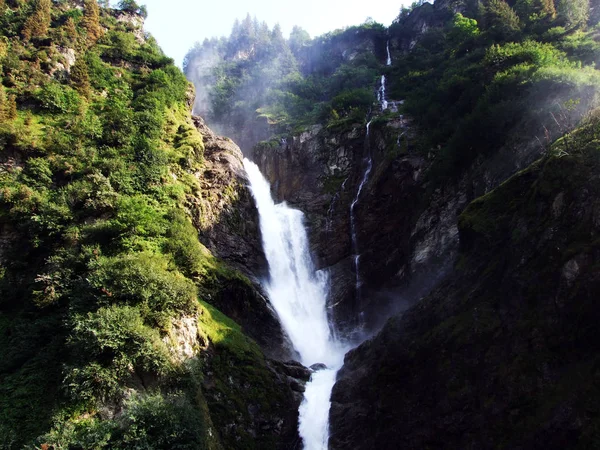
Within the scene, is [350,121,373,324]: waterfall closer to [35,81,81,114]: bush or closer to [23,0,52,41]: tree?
[35,81,81,114]: bush

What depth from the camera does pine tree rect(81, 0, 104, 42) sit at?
38278mm

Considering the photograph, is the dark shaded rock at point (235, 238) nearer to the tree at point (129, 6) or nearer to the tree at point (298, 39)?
the tree at point (129, 6)

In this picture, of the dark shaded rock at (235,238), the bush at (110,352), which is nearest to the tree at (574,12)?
the dark shaded rock at (235,238)

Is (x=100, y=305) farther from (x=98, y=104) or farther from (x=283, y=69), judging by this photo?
(x=283, y=69)

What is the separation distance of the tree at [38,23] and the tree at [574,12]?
43560mm

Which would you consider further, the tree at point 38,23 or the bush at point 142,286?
the tree at point 38,23

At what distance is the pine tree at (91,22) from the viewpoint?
1507 inches

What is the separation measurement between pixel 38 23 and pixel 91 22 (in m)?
6.04

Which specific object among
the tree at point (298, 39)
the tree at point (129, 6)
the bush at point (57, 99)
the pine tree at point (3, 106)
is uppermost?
the tree at point (298, 39)

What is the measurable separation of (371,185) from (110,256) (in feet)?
67.2

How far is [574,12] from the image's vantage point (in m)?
33.9

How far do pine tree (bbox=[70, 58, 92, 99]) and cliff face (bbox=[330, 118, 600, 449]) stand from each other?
1086 inches

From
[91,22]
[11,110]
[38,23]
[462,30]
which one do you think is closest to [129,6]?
[91,22]

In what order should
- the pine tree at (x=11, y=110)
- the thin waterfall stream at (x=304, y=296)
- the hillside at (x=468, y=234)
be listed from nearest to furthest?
the hillside at (x=468, y=234), the thin waterfall stream at (x=304, y=296), the pine tree at (x=11, y=110)
